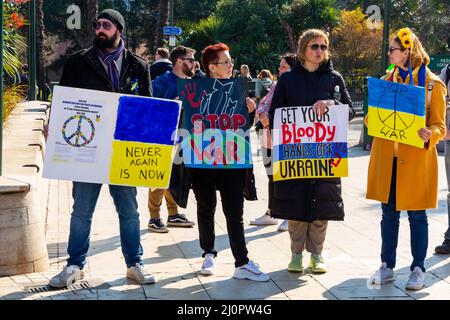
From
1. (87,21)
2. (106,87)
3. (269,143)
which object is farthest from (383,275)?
(87,21)

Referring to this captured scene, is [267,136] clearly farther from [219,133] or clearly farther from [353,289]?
[353,289]

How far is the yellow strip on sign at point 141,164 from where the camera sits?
20.6ft

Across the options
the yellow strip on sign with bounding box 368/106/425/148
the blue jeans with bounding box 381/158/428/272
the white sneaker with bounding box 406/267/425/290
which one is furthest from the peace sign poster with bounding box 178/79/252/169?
the white sneaker with bounding box 406/267/425/290

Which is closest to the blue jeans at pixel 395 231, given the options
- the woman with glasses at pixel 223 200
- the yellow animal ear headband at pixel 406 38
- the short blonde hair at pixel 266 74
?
the yellow animal ear headband at pixel 406 38

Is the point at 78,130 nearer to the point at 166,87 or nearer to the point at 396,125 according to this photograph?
the point at 166,87

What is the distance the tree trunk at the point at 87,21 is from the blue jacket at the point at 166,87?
1592 centimetres

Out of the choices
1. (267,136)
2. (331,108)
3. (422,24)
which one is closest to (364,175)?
(267,136)

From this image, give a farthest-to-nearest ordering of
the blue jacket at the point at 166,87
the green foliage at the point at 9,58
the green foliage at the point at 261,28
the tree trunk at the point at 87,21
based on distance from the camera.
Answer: the tree trunk at the point at 87,21 < the green foliage at the point at 261,28 < the green foliage at the point at 9,58 < the blue jacket at the point at 166,87

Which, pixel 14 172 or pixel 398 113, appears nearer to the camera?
pixel 398 113

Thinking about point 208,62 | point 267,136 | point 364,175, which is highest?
point 208,62

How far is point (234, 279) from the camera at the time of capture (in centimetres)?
661

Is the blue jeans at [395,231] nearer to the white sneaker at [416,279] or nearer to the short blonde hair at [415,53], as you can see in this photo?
the white sneaker at [416,279]

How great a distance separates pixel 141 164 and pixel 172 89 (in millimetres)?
1918

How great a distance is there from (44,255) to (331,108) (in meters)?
2.55
